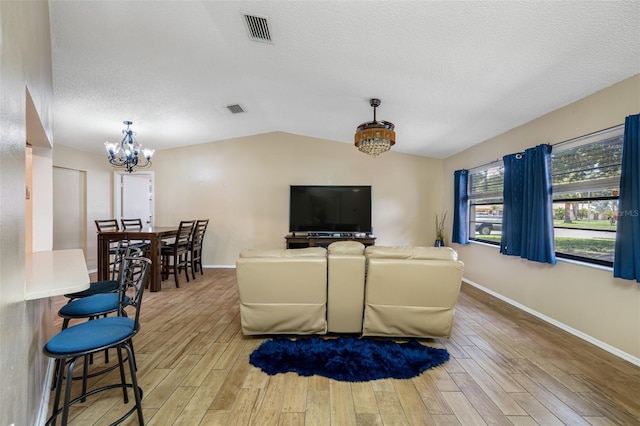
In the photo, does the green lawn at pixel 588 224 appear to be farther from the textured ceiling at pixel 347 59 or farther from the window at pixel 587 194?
the textured ceiling at pixel 347 59

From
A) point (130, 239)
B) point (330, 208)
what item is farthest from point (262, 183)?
point (130, 239)

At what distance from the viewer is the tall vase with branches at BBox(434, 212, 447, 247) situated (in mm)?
5586

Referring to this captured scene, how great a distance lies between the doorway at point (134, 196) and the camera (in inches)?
228

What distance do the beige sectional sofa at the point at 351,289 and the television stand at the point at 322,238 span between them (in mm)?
2718

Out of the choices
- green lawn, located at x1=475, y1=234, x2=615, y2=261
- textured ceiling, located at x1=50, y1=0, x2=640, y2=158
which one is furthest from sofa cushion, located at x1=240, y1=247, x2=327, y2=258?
green lawn, located at x1=475, y1=234, x2=615, y2=261

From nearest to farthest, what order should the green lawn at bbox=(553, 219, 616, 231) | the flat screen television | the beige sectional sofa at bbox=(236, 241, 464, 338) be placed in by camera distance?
the beige sectional sofa at bbox=(236, 241, 464, 338)
the green lawn at bbox=(553, 219, 616, 231)
the flat screen television

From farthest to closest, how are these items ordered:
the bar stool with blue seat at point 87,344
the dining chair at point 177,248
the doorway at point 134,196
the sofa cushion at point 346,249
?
the doorway at point 134,196 < the dining chair at point 177,248 < the sofa cushion at point 346,249 < the bar stool with blue seat at point 87,344

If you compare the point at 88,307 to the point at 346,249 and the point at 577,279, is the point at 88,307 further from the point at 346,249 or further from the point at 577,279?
the point at 577,279

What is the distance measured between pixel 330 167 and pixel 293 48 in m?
3.31

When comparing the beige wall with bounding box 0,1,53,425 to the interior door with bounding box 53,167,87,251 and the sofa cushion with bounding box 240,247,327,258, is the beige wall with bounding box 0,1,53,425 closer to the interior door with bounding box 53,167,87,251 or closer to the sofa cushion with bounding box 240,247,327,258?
the sofa cushion with bounding box 240,247,327,258

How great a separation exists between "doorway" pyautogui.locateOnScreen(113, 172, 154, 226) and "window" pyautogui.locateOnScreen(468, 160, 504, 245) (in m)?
6.46

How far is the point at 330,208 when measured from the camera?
5574 millimetres

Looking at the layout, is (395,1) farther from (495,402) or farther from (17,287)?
(495,402)

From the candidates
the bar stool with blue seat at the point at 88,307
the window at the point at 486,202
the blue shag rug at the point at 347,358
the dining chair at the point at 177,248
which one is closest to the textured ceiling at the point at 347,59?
the window at the point at 486,202
